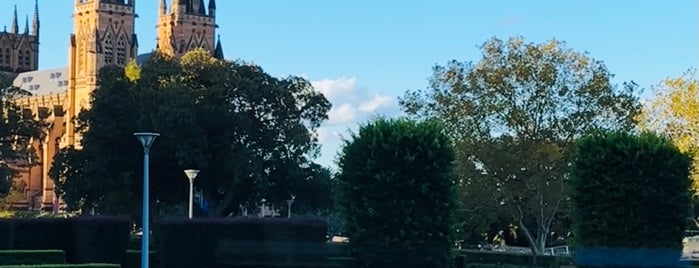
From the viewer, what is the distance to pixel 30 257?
29.1 metres

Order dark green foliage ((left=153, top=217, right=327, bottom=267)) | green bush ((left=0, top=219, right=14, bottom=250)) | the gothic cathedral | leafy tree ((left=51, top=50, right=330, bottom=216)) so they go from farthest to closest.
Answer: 1. the gothic cathedral
2. leafy tree ((left=51, top=50, right=330, bottom=216))
3. green bush ((left=0, top=219, right=14, bottom=250))
4. dark green foliage ((left=153, top=217, right=327, bottom=267))

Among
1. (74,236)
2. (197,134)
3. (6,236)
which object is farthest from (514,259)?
(197,134)

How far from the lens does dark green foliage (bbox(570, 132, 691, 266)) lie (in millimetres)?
26547

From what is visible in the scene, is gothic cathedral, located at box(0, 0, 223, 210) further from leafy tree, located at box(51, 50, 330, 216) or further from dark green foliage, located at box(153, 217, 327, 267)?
dark green foliage, located at box(153, 217, 327, 267)

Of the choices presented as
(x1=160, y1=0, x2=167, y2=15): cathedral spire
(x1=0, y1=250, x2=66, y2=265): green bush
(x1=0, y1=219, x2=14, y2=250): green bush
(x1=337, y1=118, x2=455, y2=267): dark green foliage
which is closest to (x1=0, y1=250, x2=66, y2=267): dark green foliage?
(x1=0, y1=250, x2=66, y2=265): green bush

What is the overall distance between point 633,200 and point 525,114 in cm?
1426

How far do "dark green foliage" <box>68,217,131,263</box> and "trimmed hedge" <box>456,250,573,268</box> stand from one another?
43.0 ft

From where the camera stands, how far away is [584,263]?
27.3m

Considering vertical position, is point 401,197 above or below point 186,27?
below

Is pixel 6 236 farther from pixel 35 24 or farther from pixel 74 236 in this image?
pixel 35 24

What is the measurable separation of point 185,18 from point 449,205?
128 m

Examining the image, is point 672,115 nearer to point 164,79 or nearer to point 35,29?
point 164,79

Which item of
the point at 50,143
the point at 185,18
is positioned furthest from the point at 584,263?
the point at 185,18

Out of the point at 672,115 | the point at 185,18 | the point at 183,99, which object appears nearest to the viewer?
the point at 672,115
